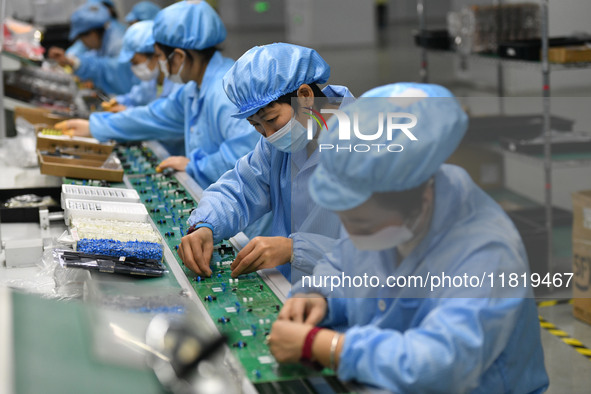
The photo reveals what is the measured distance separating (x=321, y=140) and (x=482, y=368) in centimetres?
61

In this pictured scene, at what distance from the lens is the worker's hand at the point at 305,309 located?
178 centimetres

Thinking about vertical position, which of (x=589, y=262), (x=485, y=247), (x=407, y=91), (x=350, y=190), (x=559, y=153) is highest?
(x=407, y=91)

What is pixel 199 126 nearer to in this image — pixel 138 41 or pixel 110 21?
pixel 138 41

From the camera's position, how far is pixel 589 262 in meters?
4.22

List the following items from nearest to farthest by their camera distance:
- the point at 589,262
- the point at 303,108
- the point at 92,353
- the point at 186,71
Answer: the point at 92,353
the point at 303,108
the point at 186,71
the point at 589,262

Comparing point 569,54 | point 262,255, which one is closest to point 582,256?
point 569,54

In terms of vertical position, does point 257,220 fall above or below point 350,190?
below

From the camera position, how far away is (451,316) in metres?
1.47

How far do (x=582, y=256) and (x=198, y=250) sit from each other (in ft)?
9.21

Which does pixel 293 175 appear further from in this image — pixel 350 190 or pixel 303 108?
pixel 350 190

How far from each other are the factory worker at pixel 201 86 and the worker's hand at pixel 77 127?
2.17 ft

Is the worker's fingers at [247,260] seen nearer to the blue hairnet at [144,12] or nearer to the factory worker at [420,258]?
the factory worker at [420,258]

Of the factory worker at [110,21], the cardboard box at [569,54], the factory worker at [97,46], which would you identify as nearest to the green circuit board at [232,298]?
the cardboard box at [569,54]

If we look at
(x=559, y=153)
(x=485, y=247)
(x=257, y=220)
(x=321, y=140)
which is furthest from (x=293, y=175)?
(x=559, y=153)
